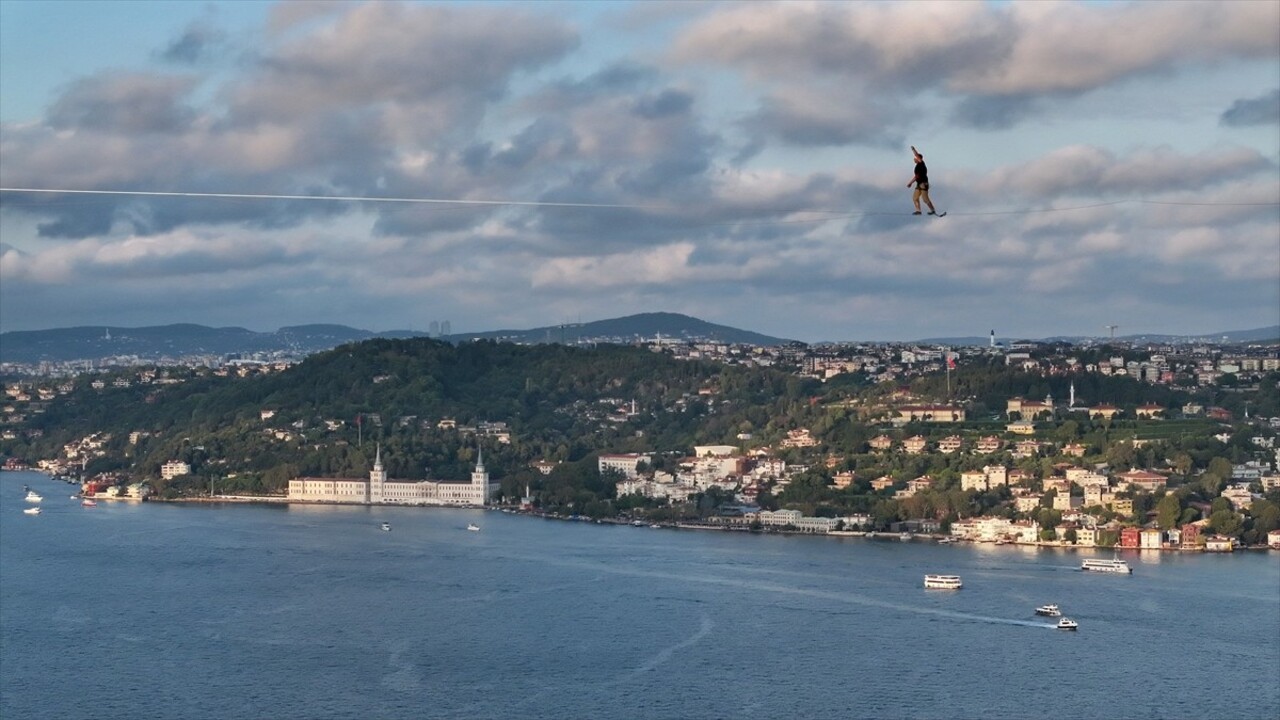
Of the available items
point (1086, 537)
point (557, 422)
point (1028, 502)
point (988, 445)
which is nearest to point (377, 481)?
point (557, 422)

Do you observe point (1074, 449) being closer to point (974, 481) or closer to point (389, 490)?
Answer: point (974, 481)

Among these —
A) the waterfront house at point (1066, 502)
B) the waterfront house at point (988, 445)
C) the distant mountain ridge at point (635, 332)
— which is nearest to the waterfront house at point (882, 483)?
the waterfront house at point (988, 445)

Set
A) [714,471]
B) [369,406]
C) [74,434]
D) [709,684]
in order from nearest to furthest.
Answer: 1. [709,684]
2. [714,471]
3. [369,406]
4. [74,434]

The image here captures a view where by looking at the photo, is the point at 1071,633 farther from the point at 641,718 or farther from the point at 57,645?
the point at 57,645

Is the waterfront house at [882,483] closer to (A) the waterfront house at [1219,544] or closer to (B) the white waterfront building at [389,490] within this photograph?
(A) the waterfront house at [1219,544]

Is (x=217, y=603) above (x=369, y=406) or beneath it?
beneath

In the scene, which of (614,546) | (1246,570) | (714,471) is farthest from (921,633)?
(714,471)

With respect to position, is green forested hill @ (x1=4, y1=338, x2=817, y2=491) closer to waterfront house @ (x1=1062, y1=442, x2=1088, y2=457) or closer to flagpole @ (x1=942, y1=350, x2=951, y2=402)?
flagpole @ (x1=942, y1=350, x2=951, y2=402)
